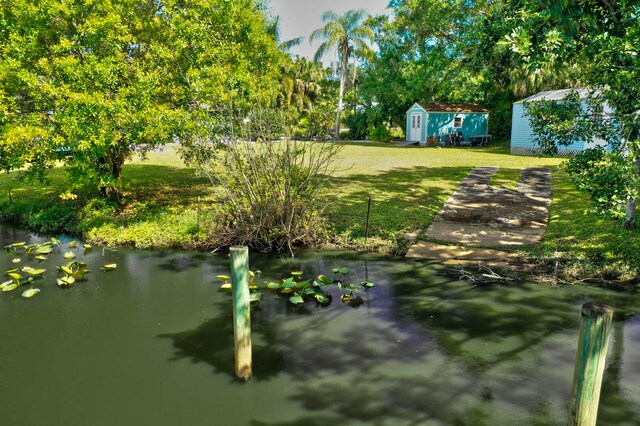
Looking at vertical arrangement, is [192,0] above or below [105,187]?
above

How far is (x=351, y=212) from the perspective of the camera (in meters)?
12.6

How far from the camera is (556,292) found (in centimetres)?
811

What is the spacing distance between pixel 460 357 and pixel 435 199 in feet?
26.1

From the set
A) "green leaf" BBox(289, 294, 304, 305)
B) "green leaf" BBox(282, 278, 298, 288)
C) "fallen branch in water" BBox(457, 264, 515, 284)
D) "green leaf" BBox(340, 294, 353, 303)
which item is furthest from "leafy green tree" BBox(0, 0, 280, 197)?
"fallen branch in water" BBox(457, 264, 515, 284)

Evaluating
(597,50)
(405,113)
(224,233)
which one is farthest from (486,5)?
(405,113)

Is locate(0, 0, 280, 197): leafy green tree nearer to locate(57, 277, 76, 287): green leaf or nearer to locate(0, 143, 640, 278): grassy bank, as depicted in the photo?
locate(0, 143, 640, 278): grassy bank

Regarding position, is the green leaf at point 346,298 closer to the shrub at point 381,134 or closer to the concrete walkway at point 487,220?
the concrete walkway at point 487,220

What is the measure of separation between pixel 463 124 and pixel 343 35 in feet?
39.7

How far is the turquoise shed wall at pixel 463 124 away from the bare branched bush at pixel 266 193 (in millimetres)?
22587

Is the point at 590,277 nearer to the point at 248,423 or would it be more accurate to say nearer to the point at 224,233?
the point at 248,423

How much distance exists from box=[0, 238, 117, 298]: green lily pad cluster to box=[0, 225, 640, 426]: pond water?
196 millimetres

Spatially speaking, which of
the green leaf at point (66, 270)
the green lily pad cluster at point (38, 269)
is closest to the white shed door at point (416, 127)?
the green lily pad cluster at point (38, 269)

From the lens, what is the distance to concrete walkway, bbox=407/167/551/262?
390 inches

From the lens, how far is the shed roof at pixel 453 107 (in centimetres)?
3145
